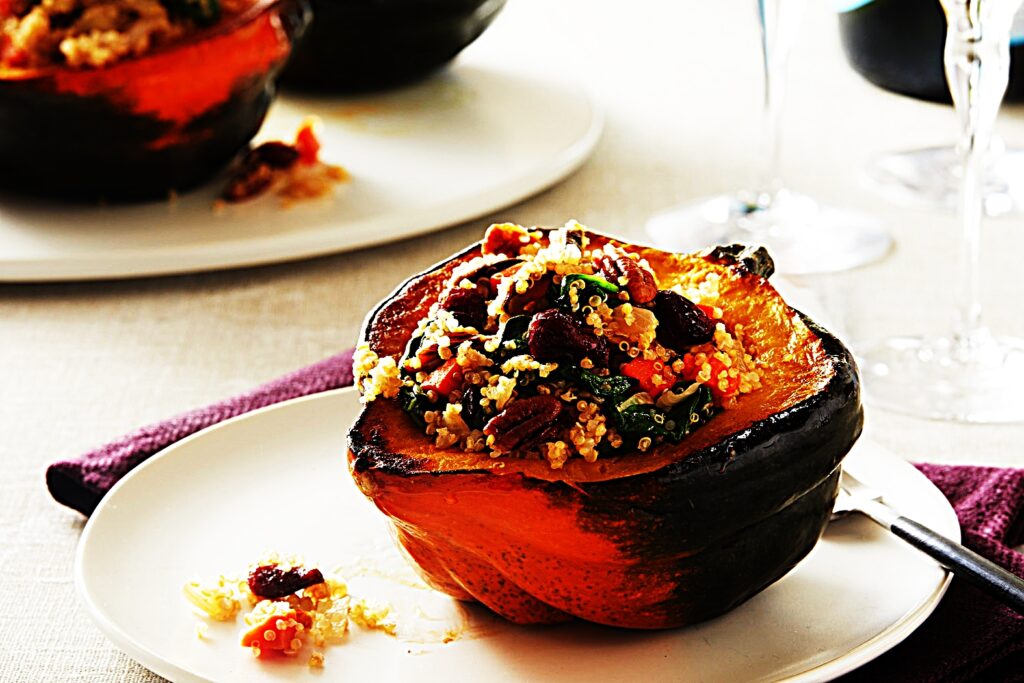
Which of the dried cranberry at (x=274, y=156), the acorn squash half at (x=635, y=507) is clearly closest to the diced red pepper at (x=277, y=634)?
the acorn squash half at (x=635, y=507)

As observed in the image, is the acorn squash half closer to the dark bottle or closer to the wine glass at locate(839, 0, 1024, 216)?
the wine glass at locate(839, 0, 1024, 216)

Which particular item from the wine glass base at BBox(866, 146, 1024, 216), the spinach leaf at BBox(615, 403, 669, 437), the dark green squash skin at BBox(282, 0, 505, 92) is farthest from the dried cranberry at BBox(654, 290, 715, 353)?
the dark green squash skin at BBox(282, 0, 505, 92)

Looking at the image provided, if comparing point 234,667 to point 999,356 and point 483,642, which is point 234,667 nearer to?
point 483,642

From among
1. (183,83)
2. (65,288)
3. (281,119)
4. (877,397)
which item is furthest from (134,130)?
(877,397)

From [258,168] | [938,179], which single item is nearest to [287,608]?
[258,168]

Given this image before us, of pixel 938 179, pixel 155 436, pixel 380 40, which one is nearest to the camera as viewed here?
pixel 155 436

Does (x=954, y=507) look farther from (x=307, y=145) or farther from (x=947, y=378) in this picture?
(x=307, y=145)
